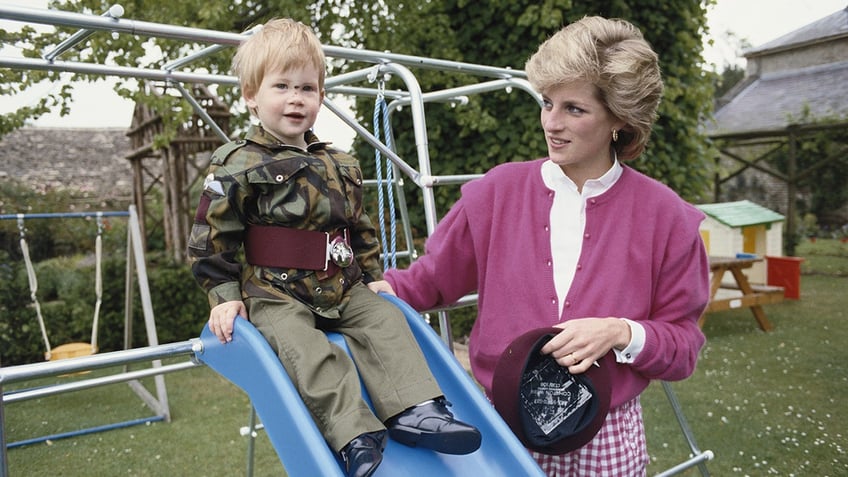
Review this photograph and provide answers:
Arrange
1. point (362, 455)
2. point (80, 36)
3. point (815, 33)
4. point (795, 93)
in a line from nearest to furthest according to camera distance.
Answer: point (362, 455), point (80, 36), point (815, 33), point (795, 93)

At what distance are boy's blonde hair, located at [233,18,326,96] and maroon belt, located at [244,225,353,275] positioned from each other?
33 cm

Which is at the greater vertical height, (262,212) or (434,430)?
(262,212)

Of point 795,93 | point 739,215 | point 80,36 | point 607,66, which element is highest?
point 80,36

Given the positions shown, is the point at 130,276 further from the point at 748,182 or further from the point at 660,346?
the point at 748,182

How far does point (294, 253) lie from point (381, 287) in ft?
0.90

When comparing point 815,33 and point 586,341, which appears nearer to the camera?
point 586,341

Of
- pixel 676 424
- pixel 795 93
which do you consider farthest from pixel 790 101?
pixel 676 424

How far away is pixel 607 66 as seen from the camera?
1.41 m

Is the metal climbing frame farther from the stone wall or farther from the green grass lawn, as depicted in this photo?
the stone wall

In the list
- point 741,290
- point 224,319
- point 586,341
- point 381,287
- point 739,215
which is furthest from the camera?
point 739,215

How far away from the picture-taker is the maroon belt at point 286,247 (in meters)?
1.54

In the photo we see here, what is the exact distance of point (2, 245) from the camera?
831 centimetres

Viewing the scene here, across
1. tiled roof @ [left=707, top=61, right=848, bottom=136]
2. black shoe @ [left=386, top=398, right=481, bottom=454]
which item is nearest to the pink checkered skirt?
black shoe @ [left=386, top=398, right=481, bottom=454]

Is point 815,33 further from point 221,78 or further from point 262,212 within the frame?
point 262,212
